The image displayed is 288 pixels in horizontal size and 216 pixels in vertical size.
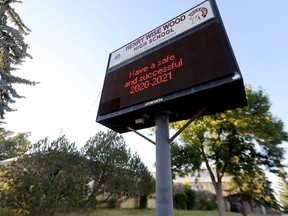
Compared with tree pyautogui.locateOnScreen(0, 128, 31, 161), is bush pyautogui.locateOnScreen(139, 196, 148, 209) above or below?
below

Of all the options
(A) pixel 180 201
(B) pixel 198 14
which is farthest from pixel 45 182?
(A) pixel 180 201

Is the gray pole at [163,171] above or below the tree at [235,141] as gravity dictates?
below

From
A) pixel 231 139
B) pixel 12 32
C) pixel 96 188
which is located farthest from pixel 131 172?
pixel 12 32

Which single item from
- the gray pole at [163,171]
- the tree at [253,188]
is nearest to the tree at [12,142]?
the tree at [253,188]

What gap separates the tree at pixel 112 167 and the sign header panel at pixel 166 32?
847 centimetres

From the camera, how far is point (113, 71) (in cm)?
623

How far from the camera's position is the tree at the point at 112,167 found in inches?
523

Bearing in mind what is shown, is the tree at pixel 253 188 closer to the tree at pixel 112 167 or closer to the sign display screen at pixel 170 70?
the tree at pixel 112 167

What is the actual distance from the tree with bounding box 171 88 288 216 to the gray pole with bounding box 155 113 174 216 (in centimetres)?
894

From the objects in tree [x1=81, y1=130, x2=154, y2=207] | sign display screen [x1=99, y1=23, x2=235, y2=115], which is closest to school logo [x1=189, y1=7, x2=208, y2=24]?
sign display screen [x1=99, y1=23, x2=235, y2=115]

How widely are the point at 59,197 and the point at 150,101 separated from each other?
7320mm

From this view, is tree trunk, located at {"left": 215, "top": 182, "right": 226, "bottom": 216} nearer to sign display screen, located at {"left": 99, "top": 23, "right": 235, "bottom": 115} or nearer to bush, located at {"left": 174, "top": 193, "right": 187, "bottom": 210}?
bush, located at {"left": 174, "top": 193, "right": 187, "bottom": 210}

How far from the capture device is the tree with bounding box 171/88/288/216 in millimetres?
12141

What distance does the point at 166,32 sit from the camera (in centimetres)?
569
